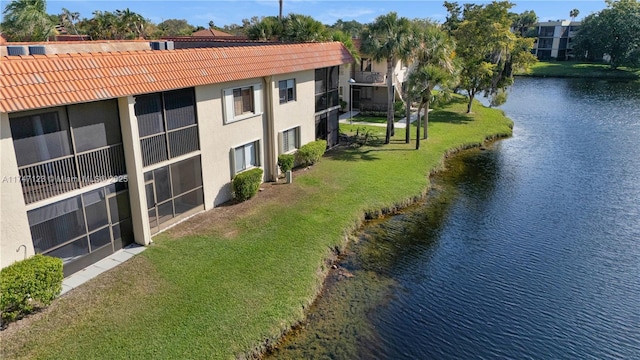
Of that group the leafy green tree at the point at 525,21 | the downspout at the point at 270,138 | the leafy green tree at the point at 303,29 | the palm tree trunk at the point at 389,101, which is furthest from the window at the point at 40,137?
the leafy green tree at the point at 525,21

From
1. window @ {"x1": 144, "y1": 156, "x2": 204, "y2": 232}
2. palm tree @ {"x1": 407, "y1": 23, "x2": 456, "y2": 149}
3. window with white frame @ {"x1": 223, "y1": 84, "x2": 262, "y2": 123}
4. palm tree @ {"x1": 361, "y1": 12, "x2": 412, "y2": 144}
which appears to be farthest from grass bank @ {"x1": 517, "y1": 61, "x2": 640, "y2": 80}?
window @ {"x1": 144, "y1": 156, "x2": 204, "y2": 232}

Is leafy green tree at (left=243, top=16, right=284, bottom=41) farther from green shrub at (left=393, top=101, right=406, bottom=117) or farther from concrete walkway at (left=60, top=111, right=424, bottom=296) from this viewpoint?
concrete walkway at (left=60, top=111, right=424, bottom=296)

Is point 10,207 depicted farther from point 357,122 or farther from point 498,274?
point 357,122

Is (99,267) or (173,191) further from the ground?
(173,191)

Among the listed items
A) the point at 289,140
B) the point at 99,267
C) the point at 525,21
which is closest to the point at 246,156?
the point at 289,140

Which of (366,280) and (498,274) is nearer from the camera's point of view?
(366,280)

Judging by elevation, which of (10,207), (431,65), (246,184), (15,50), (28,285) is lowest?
(28,285)

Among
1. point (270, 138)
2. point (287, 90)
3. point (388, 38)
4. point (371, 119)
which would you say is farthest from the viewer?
point (371, 119)
